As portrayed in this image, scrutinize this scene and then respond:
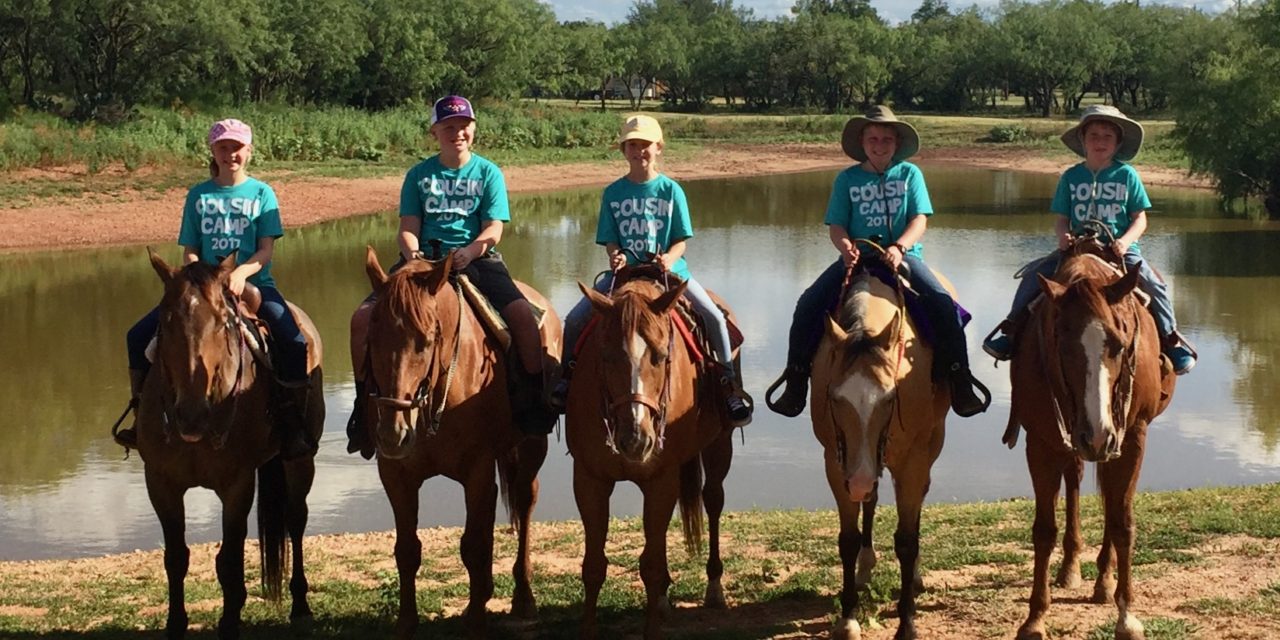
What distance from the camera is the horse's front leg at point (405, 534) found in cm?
655

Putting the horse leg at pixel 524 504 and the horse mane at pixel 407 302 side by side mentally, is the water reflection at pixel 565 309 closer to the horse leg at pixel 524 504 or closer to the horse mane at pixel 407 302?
the horse leg at pixel 524 504

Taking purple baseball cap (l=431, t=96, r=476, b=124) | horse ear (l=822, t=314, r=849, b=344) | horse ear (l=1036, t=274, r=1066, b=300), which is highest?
purple baseball cap (l=431, t=96, r=476, b=124)

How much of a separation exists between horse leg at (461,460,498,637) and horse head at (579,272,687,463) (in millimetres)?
875

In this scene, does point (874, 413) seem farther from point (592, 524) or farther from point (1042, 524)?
point (592, 524)

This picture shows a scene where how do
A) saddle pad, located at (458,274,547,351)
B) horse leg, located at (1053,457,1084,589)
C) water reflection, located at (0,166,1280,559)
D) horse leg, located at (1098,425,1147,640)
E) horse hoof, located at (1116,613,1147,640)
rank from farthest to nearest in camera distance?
water reflection, located at (0,166,1280,559)
horse leg, located at (1053,457,1084,589)
saddle pad, located at (458,274,547,351)
horse leg, located at (1098,425,1147,640)
horse hoof, located at (1116,613,1147,640)

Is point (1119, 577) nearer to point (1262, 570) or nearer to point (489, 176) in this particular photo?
point (1262, 570)

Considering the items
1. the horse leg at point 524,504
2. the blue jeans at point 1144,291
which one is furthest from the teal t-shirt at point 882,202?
the horse leg at point 524,504

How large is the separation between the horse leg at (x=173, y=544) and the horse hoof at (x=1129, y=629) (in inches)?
187

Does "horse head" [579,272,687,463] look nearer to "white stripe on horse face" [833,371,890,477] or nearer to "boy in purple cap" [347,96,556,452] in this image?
"white stripe on horse face" [833,371,890,477]

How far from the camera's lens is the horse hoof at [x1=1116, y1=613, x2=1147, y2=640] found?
6430 mm

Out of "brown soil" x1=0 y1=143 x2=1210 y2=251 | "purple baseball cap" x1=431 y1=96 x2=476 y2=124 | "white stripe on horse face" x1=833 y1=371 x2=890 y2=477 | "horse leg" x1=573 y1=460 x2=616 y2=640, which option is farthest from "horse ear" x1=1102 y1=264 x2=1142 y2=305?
"brown soil" x1=0 y1=143 x2=1210 y2=251

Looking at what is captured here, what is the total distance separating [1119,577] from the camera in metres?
6.60

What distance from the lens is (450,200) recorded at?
7227 mm

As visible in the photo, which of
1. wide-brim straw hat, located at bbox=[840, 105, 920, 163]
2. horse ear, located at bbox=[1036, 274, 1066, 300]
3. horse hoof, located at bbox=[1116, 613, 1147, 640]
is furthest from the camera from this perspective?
wide-brim straw hat, located at bbox=[840, 105, 920, 163]
